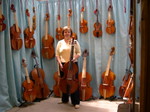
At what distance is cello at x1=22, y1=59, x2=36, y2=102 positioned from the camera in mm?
3260

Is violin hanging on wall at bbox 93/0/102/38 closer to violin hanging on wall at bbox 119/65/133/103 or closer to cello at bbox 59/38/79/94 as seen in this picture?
cello at bbox 59/38/79/94

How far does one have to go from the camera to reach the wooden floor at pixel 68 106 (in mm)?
3084

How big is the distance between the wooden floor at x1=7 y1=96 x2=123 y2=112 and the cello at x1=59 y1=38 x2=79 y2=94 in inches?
15.4

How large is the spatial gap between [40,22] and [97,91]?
195cm

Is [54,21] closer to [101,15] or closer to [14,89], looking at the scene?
[101,15]

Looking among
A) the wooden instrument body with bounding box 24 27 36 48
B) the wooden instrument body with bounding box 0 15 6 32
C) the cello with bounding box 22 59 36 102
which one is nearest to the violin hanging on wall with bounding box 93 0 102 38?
the wooden instrument body with bounding box 24 27 36 48

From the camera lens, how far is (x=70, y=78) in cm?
292

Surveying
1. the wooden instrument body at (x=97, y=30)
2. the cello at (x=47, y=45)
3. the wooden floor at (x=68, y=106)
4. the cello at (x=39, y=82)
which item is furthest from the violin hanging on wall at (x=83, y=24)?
the wooden floor at (x=68, y=106)

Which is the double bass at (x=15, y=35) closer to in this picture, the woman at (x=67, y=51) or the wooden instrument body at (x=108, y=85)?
the woman at (x=67, y=51)

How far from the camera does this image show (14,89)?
10.3 feet

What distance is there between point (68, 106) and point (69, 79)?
0.62 m

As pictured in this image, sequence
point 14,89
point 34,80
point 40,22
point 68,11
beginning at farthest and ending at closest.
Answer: point 40,22 → point 68,11 → point 34,80 → point 14,89

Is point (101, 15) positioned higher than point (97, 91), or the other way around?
point (101, 15)

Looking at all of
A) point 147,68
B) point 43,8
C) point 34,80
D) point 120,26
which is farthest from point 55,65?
point 147,68
